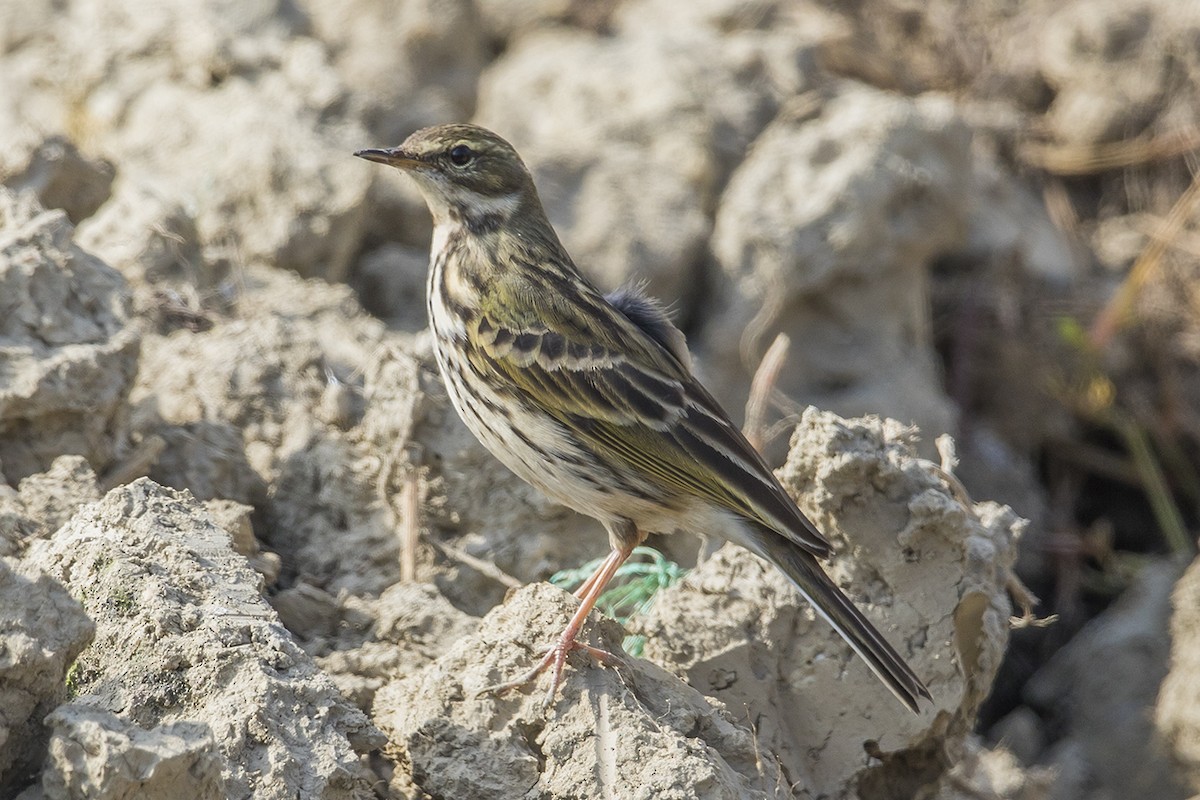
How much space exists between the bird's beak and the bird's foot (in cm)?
215

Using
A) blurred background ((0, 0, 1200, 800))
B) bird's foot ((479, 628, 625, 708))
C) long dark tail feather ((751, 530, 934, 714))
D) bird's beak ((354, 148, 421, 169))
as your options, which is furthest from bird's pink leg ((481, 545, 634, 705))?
bird's beak ((354, 148, 421, 169))

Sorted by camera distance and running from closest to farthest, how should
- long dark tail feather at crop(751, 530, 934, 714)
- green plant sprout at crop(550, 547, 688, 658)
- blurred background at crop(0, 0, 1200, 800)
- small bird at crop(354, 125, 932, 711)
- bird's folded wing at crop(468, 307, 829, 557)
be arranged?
long dark tail feather at crop(751, 530, 934, 714) → small bird at crop(354, 125, 932, 711) → bird's folded wing at crop(468, 307, 829, 557) → green plant sprout at crop(550, 547, 688, 658) → blurred background at crop(0, 0, 1200, 800)

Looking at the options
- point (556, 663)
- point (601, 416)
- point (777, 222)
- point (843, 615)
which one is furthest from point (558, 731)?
point (777, 222)

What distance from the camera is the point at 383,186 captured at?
8.21 meters

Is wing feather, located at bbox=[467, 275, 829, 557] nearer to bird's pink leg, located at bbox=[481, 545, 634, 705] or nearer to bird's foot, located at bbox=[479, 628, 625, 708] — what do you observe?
bird's pink leg, located at bbox=[481, 545, 634, 705]

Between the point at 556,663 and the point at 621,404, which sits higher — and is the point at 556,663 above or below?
below

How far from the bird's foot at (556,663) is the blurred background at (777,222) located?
1.27 m

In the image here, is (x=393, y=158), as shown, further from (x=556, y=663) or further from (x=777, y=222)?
(x=777, y=222)

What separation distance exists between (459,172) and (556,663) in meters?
2.22

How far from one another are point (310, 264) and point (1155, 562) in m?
5.34

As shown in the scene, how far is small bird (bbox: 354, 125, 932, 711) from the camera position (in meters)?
5.17

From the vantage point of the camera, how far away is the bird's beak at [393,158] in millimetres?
5832

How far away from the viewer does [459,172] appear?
595cm

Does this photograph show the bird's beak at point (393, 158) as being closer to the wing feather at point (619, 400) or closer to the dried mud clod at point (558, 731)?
the wing feather at point (619, 400)
